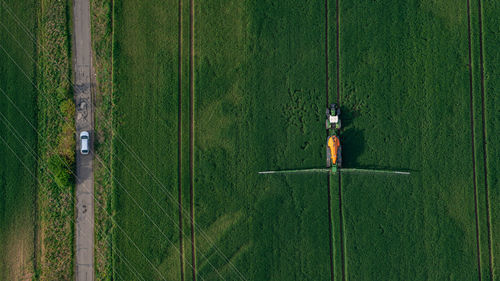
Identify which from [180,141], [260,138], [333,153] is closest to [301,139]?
[333,153]

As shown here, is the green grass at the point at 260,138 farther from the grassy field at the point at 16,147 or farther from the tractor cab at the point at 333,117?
the grassy field at the point at 16,147

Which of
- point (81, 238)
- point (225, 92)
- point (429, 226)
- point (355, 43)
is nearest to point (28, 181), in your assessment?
point (81, 238)

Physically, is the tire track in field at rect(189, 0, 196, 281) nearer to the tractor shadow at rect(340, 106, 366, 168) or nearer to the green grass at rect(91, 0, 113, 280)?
the green grass at rect(91, 0, 113, 280)

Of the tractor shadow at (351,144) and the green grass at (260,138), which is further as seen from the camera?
the tractor shadow at (351,144)

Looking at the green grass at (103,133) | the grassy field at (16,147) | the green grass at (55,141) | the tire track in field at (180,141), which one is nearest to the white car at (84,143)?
the green grass at (103,133)

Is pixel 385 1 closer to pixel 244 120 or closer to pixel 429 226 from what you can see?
pixel 244 120

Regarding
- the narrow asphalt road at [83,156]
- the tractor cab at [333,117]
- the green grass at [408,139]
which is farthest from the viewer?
the narrow asphalt road at [83,156]

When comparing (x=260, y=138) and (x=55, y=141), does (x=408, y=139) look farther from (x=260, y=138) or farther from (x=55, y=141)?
(x=55, y=141)
